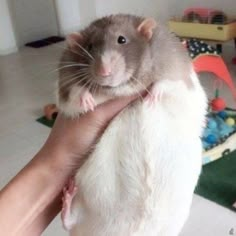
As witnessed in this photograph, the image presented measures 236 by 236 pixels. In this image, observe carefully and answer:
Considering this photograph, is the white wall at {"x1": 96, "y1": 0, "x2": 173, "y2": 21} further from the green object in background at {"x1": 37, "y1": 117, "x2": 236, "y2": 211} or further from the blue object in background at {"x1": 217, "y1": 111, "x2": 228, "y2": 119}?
the green object in background at {"x1": 37, "y1": 117, "x2": 236, "y2": 211}

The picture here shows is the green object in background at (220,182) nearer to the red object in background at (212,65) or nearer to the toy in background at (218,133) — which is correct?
the toy in background at (218,133)

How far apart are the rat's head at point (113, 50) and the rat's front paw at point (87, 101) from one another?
0.02m

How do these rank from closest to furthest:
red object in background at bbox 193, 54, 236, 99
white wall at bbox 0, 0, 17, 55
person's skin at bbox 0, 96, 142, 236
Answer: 1. person's skin at bbox 0, 96, 142, 236
2. red object in background at bbox 193, 54, 236, 99
3. white wall at bbox 0, 0, 17, 55

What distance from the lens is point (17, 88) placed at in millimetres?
3471

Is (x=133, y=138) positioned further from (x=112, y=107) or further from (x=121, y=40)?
(x=121, y=40)

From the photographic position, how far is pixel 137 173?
0.80 meters

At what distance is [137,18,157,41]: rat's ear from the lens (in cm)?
82

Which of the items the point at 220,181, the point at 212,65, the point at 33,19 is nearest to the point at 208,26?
the point at 212,65

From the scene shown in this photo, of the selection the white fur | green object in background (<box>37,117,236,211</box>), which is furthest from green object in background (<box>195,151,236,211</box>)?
the white fur

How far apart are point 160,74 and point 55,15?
473cm

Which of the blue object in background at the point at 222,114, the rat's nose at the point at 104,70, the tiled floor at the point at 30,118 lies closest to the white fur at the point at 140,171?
the rat's nose at the point at 104,70

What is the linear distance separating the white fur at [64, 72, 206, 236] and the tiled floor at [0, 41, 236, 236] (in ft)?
0.87

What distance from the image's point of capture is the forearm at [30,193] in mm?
881

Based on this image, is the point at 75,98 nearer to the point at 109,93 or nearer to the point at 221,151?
the point at 109,93
